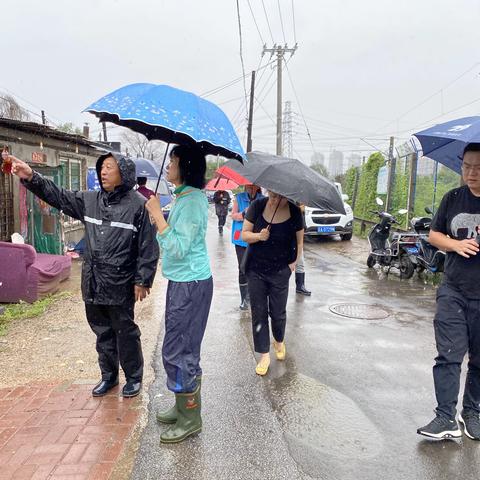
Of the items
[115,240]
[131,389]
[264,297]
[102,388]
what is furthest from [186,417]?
[264,297]

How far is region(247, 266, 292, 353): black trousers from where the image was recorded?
4129mm

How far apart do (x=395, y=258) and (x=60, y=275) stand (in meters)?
6.17

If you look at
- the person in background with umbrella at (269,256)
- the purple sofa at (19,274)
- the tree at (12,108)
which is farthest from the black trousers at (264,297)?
the tree at (12,108)

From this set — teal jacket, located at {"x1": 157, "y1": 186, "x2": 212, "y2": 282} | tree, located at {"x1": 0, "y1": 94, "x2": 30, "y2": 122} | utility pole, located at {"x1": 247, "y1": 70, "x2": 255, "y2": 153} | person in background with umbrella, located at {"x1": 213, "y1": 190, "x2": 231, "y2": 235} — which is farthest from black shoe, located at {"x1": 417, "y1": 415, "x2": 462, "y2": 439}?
tree, located at {"x1": 0, "y1": 94, "x2": 30, "y2": 122}

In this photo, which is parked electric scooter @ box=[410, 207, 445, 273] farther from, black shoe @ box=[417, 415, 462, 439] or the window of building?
the window of building

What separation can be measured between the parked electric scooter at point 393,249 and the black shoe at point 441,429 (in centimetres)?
582

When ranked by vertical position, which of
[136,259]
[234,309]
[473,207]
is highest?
[473,207]

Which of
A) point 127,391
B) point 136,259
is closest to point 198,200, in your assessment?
point 136,259

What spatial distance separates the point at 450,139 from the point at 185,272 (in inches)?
76.6

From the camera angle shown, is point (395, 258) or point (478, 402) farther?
point (395, 258)

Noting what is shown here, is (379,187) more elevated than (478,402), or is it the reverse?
(379,187)

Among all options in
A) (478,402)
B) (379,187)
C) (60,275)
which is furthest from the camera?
(379,187)

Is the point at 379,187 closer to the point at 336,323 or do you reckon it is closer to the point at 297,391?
the point at 336,323

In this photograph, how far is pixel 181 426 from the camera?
3.03m
